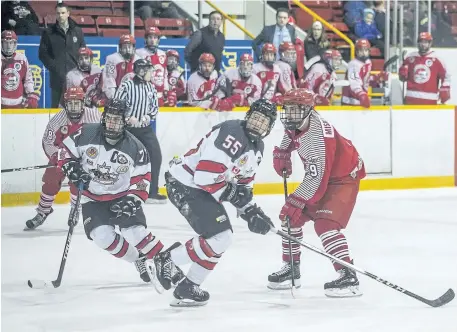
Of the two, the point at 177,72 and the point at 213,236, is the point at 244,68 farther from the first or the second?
the point at 213,236

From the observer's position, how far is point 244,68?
8.86m

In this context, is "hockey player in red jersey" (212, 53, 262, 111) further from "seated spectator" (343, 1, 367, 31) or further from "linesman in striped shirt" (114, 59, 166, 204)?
"seated spectator" (343, 1, 367, 31)

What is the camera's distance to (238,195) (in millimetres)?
4309

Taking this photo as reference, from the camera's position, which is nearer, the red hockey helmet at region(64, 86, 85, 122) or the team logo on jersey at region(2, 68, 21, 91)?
the red hockey helmet at region(64, 86, 85, 122)

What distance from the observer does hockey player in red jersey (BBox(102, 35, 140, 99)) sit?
8250mm

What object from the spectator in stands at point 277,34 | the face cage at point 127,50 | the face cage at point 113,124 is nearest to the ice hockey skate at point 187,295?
the face cage at point 113,124

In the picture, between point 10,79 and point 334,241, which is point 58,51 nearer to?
point 10,79

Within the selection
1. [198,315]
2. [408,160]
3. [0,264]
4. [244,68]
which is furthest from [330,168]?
[408,160]

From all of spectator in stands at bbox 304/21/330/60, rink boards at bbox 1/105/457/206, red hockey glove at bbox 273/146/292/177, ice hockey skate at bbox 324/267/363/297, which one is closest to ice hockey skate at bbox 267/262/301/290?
ice hockey skate at bbox 324/267/363/297

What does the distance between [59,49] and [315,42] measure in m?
2.48

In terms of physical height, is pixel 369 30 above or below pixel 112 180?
above

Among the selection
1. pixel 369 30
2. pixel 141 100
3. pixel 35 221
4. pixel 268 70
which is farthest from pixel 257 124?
pixel 369 30

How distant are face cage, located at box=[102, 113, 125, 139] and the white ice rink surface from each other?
0.74 m

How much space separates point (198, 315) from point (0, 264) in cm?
168
